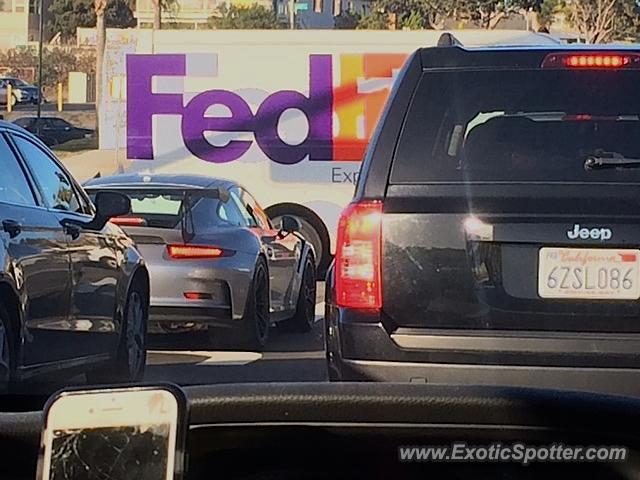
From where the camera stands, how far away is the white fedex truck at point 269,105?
1614 centimetres

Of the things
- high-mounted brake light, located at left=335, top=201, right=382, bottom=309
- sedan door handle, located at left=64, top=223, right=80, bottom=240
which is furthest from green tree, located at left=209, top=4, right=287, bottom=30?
high-mounted brake light, located at left=335, top=201, right=382, bottom=309

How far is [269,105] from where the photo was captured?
53.4 feet

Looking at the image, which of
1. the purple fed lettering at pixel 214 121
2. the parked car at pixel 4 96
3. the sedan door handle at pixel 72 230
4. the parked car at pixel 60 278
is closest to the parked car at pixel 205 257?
the parked car at pixel 60 278

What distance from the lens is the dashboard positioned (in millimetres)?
2123

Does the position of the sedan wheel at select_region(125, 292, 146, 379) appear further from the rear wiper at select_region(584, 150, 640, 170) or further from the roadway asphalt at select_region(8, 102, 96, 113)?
the roadway asphalt at select_region(8, 102, 96, 113)

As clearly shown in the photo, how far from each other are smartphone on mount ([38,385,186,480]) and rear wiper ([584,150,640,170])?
307cm

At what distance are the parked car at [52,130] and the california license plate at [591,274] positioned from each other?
115 feet

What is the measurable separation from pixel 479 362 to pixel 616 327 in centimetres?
48

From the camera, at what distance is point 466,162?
15.5ft

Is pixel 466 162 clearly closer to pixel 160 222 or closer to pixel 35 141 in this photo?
pixel 35 141

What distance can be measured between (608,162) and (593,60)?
44 cm

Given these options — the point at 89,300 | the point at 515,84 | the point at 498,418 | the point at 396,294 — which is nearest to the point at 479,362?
the point at 396,294

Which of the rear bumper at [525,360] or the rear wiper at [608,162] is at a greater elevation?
the rear wiper at [608,162]

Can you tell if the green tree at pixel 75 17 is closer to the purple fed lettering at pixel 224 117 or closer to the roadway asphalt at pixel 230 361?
the purple fed lettering at pixel 224 117
